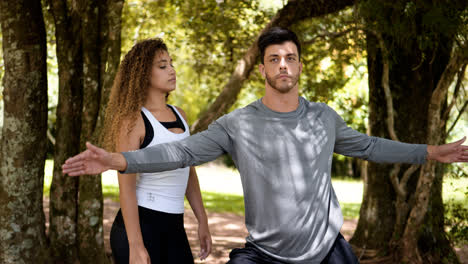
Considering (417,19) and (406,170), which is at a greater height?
(417,19)

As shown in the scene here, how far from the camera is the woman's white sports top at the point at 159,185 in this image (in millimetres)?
3488

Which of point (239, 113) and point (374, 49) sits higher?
point (374, 49)

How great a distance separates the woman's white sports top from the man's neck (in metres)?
0.66

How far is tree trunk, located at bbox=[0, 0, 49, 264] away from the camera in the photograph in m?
6.23

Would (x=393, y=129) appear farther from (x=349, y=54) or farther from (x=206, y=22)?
(x=206, y=22)

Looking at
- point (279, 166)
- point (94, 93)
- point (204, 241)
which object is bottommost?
point (204, 241)

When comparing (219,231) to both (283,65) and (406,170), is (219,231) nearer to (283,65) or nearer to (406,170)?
(406,170)

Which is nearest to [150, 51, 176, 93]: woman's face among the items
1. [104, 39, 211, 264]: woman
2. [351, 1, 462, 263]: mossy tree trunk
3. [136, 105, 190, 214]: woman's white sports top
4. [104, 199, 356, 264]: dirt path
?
[104, 39, 211, 264]: woman

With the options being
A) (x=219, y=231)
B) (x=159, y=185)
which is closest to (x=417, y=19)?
(x=159, y=185)

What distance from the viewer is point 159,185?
350 cm

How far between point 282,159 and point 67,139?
438 centimetres

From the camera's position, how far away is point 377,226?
7.93 m

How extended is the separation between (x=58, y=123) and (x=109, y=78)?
3.28 feet

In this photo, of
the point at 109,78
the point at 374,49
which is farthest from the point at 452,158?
the point at 374,49
